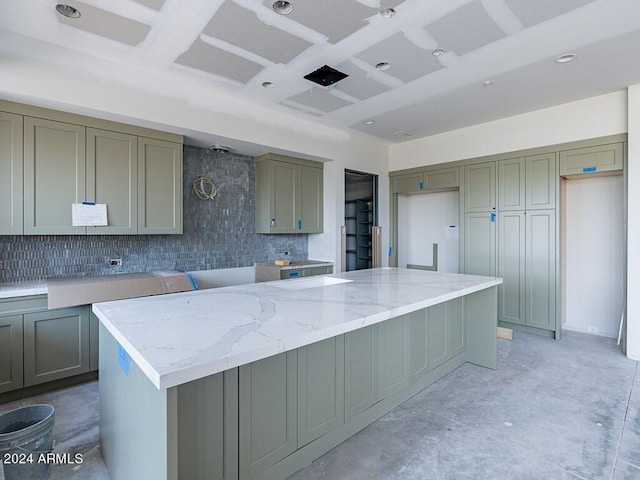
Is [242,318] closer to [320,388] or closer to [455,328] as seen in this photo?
[320,388]

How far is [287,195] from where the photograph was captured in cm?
432

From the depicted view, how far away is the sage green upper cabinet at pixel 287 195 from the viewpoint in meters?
4.18

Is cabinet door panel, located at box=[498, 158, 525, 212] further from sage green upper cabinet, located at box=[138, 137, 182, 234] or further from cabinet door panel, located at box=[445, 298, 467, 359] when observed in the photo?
sage green upper cabinet, located at box=[138, 137, 182, 234]

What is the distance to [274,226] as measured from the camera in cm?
420

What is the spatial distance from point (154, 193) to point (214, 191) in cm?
87

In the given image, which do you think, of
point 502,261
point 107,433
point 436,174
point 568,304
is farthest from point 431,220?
point 107,433

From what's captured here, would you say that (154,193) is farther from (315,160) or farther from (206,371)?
(206,371)

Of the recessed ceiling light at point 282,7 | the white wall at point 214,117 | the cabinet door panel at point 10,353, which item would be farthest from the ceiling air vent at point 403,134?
the cabinet door panel at point 10,353

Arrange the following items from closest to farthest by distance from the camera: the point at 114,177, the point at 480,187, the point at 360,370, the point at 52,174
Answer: the point at 360,370, the point at 52,174, the point at 114,177, the point at 480,187

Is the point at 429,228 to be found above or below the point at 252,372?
above

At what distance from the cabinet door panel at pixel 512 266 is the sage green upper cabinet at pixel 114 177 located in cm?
412

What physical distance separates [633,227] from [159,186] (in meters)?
4.53

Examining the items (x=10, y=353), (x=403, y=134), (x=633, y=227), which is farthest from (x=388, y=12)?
(x=10, y=353)

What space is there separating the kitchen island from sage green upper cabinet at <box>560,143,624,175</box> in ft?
7.34
